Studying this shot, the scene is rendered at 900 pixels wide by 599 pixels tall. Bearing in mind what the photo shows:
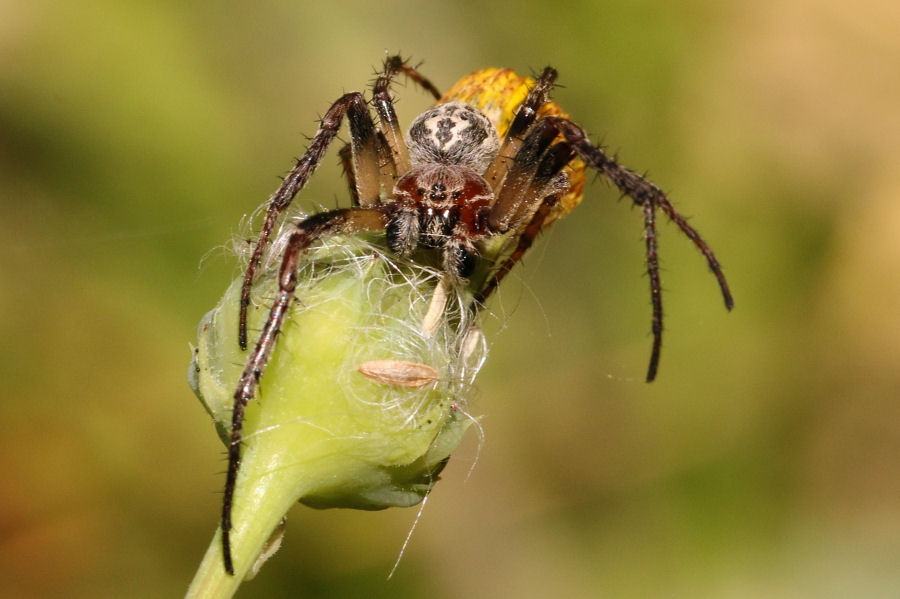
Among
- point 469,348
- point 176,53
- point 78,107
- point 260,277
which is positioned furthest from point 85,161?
point 469,348

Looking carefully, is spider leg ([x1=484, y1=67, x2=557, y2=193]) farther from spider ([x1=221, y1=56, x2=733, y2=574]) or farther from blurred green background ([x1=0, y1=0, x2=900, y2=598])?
blurred green background ([x1=0, y1=0, x2=900, y2=598])

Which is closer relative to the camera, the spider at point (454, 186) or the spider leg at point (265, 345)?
the spider leg at point (265, 345)

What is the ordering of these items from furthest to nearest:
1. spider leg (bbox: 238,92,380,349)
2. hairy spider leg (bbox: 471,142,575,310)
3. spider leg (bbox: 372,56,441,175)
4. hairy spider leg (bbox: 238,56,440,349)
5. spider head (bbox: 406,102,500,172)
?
spider leg (bbox: 372,56,441,175)
spider head (bbox: 406,102,500,172)
hairy spider leg (bbox: 471,142,575,310)
hairy spider leg (bbox: 238,56,440,349)
spider leg (bbox: 238,92,380,349)

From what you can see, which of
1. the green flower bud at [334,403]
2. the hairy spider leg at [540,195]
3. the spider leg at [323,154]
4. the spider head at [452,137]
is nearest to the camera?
the green flower bud at [334,403]

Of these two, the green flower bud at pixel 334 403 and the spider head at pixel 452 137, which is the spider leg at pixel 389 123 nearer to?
the spider head at pixel 452 137

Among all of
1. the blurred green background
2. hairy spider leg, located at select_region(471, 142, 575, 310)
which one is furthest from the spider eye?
the blurred green background

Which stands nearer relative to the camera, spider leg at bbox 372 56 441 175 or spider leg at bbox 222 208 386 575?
spider leg at bbox 222 208 386 575

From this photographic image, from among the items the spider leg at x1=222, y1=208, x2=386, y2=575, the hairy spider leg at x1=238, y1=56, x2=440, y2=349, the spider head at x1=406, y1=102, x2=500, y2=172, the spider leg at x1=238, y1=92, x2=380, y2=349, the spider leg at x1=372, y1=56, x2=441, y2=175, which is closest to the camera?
the spider leg at x1=222, y1=208, x2=386, y2=575

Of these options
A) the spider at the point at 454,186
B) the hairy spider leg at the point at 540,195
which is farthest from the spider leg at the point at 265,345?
the hairy spider leg at the point at 540,195
